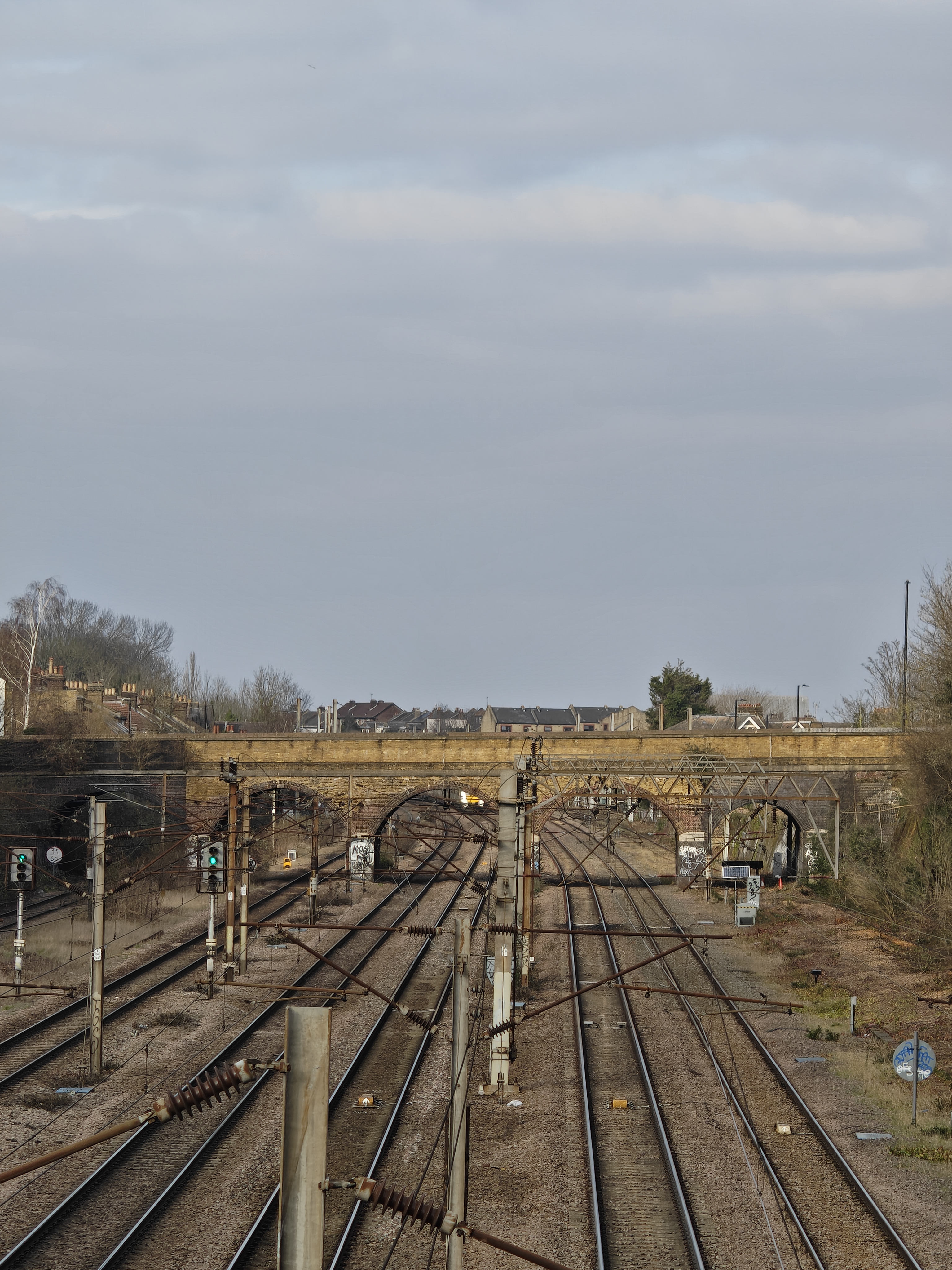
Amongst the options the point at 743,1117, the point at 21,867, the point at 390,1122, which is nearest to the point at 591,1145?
the point at 390,1122

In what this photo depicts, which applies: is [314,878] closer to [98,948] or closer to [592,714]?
[98,948]

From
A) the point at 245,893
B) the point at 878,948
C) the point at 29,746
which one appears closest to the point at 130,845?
the point at 29,746

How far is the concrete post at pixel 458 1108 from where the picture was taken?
711 cm

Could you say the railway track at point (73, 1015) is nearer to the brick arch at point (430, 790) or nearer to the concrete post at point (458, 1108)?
the concrete post at point (458, 1108)

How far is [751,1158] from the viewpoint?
15.1 m

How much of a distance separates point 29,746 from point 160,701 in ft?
98.1

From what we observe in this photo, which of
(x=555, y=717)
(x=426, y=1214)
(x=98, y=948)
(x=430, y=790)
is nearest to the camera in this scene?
(x=426, y=1214)

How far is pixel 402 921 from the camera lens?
3516cm

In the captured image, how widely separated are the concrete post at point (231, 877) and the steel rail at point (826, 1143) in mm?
9532

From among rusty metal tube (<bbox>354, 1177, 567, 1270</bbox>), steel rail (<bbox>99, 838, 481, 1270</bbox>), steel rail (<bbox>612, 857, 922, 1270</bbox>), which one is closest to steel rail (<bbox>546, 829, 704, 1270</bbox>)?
steel rail (<bbox>612, 857, 922, 1270</bbox>)

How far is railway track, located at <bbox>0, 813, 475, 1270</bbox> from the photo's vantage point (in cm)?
1180

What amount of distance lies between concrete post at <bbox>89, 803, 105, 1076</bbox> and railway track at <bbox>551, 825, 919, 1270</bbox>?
7.89 metres

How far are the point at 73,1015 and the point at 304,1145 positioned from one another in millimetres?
19525

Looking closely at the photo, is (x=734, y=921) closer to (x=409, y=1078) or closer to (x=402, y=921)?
(x=402, y=921)
